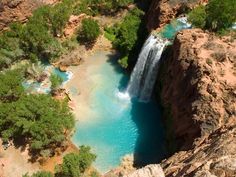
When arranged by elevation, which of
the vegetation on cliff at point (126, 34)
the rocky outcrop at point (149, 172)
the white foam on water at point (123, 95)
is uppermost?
the rocky outcrop at point (149, 172)

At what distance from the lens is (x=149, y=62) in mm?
29469

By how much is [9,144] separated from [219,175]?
17.7 m

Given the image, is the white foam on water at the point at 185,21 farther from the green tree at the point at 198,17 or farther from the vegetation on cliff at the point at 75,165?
the vegetation on cliff at the point at 75,165

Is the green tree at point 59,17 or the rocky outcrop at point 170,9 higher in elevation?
the rocky outcrop at point 170,9

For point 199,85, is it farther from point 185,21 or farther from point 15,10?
point 15,10

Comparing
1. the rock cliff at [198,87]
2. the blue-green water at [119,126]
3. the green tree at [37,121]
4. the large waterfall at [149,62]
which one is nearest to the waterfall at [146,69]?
the large waterfall at [149,62]

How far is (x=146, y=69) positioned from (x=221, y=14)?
6.46 m

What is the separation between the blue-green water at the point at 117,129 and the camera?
25.5 meters

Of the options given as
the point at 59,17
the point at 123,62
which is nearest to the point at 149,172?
the point at 123,62

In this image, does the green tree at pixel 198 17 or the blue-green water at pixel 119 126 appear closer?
the blue-green water at pixel 119 126

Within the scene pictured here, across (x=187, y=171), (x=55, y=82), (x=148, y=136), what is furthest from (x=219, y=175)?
(x=55, y=82)

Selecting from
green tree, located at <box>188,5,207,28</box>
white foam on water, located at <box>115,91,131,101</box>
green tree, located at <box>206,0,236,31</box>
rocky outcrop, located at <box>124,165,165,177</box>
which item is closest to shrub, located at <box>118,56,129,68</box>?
white foam on water, located at <box>115,91,131,101</box>

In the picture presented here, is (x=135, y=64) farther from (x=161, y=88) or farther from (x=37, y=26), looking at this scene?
(x=37, y=26)

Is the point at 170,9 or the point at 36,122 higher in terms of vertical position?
the point at 170,9
